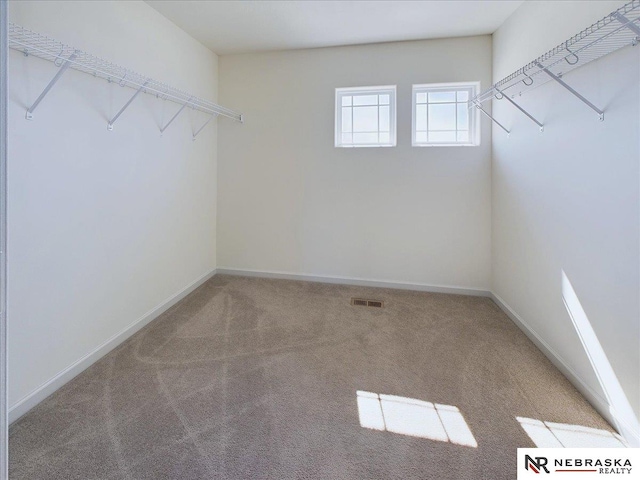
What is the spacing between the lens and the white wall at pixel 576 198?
1.46m

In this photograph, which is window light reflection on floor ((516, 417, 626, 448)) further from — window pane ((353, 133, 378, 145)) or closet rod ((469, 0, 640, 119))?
window pane ((353, 133, 378, 145))

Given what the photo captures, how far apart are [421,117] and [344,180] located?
1.03m

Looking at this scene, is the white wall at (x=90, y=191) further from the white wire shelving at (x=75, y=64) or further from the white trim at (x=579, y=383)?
the white trim at (x=579, y=383)

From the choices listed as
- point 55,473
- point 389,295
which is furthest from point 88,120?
point 389,295

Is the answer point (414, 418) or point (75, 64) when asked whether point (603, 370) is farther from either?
point (75, 64)

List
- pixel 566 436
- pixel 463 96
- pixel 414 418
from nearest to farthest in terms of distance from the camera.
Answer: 1. pixel 566 436
2. pixel 414 418
3. pixel 463 96

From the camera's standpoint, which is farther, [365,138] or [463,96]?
[365,138]

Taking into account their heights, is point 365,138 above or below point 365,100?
below

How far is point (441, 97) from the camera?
332 centimetres

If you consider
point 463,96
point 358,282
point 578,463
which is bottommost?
point 578,463

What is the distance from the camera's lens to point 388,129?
11.4ft

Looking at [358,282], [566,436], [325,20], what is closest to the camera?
[566,436]

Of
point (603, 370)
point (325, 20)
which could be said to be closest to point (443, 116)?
point (325, 20)

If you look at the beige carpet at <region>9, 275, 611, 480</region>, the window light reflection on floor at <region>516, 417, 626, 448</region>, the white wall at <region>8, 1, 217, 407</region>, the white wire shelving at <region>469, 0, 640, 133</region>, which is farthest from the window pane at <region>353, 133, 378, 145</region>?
the window light reflection on floor at <region>516, 417, 626, 448</region>
